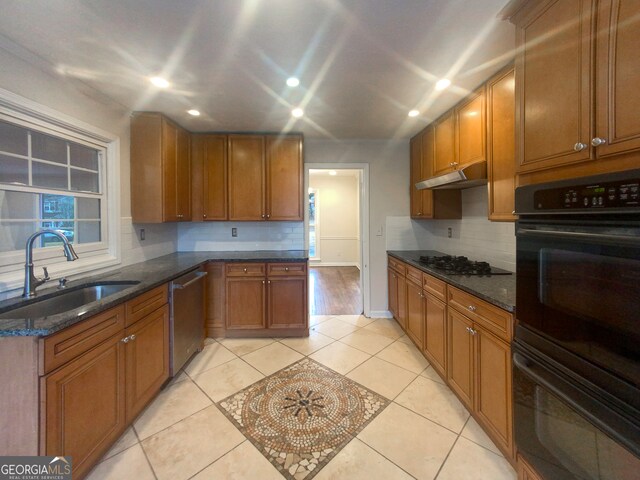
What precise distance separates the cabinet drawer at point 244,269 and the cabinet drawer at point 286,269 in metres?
0.09

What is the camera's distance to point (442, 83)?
6.46ft

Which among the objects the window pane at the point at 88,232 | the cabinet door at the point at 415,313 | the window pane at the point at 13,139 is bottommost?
the cabinet door at the point at 415,313

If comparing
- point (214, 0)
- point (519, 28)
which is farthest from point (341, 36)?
point (519, 28)

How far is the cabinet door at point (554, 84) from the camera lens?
3.19 ft

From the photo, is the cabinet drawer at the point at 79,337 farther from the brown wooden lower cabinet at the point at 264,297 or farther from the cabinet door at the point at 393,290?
the cabinet door at the point at 393,290

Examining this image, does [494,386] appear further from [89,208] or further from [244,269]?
[89,208]

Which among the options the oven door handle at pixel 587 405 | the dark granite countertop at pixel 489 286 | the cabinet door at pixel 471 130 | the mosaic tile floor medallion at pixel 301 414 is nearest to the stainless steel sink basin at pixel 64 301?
the mosaic tile floor medallion at pixel 301 414

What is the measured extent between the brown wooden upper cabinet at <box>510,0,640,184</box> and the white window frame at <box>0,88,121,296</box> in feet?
9.27

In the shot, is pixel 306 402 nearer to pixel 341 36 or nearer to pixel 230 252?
pixel 230 252

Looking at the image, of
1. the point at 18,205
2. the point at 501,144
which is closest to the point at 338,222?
the point at 501,144

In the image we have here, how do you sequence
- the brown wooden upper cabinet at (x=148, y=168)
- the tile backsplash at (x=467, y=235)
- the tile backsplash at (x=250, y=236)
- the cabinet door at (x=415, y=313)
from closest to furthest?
the tile backsplash at (x=467, y=235) < the cabinet door at (x=415, y=313) < the brown wooden upper cabinet at (x=148, y=168) < the tile backsplash at (x=250, y=236)

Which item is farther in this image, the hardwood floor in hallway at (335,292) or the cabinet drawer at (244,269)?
the hardwood floor in hallway at (335,292)

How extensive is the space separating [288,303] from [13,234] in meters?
2.13


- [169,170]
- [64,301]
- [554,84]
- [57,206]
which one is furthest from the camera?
[169,170]
